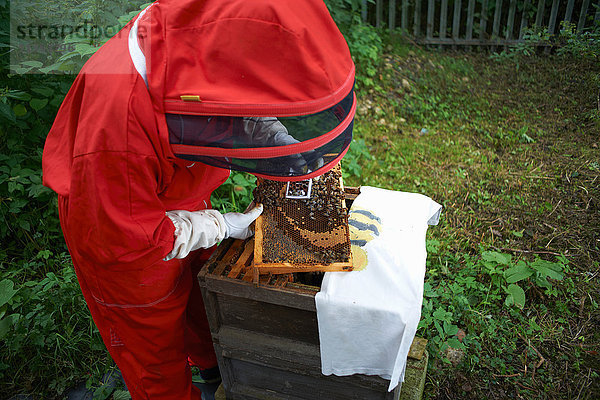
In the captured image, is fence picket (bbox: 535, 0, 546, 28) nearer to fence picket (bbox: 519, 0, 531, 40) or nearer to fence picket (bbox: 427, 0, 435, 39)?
fence picket (bbox: 519, 0, 531, 40)

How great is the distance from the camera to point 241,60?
1249mm

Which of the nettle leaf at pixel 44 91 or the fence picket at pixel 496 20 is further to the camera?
the fence picket at pixel 496 20

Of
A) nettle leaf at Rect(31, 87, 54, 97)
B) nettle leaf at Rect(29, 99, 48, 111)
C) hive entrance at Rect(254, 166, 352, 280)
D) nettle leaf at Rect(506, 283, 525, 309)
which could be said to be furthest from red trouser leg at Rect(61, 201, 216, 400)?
nettle leaf at Rect(506, 283, 525, 309)

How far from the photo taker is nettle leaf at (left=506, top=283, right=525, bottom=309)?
2.59 m

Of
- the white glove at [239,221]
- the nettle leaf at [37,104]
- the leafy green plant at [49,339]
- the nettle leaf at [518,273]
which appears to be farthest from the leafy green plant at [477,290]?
the nettle leaf at [37,104]

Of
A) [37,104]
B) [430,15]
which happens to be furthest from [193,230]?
[430,15]

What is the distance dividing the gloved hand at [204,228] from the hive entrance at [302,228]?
0.11 m

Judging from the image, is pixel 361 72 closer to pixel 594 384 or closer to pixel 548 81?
pixel 548 81

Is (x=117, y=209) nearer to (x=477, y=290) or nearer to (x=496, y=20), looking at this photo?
(x=477, y=290)

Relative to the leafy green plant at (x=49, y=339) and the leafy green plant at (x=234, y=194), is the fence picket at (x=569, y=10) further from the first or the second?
the leafy green plant at (x=49, y=339)

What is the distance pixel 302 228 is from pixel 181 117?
757mm

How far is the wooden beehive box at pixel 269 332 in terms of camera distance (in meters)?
1.73

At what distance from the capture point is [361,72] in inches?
229

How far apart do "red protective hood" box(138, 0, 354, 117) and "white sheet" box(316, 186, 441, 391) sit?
2.59 feet
